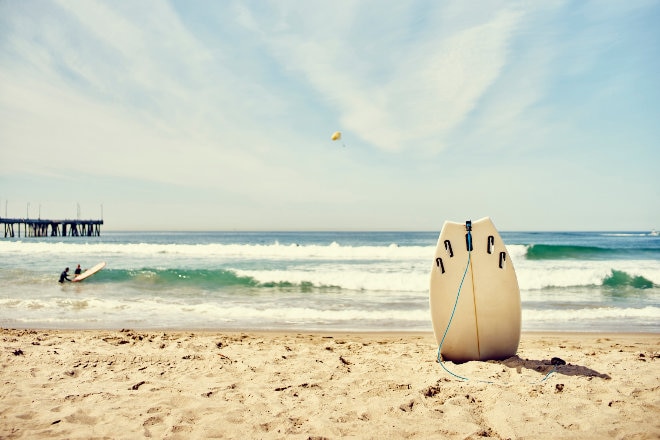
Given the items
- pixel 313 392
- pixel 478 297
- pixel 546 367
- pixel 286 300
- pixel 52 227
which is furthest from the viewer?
pixel 52 227

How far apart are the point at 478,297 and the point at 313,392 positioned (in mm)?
2107

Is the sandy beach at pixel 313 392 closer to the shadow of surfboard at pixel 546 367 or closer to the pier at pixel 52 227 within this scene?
the shadow of surfboard at pixel 546 367

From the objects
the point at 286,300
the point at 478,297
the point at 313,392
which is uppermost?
the point at 478,297

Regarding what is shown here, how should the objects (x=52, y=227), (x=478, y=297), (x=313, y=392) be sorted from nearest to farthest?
1. (x=313, y=392)
2. (x=478, y=297)
3. (x=52, y=227)

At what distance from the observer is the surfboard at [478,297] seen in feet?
15.1

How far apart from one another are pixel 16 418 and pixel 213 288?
8.70 meters

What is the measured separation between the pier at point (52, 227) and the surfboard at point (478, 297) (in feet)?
205

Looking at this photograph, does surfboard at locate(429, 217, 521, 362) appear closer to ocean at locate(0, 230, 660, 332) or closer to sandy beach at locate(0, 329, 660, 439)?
sandy beach at locate(0, 329, 660, 439)

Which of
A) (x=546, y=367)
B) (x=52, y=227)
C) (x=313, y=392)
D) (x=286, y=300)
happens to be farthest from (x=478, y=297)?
(x=52, y=227)

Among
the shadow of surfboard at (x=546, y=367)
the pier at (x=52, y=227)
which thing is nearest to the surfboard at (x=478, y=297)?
the shadow of surfboard at (x=546, y=367)

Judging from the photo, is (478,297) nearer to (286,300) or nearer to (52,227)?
(286,300)

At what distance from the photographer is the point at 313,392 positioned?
3.58 m

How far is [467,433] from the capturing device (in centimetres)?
280

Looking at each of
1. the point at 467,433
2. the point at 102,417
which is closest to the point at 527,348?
the point at 467,433
